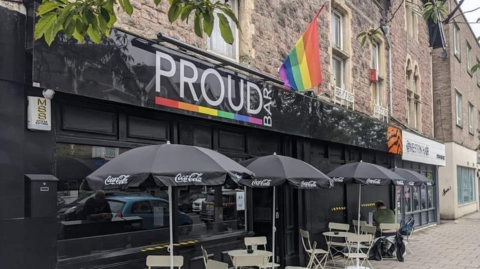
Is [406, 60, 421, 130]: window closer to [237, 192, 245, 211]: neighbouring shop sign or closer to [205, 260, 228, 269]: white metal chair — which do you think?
[237, 192, 245, 211]: neighbouring shop sign

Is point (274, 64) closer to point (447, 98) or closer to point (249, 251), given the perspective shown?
point (249, 251)

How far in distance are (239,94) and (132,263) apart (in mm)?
3210

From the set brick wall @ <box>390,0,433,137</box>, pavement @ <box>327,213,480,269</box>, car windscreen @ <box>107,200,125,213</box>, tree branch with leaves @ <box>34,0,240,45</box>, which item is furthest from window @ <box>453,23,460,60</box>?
tree branch with leaves @ <box>34,0,240,45</box>

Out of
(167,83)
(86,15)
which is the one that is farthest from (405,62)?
(86,15)

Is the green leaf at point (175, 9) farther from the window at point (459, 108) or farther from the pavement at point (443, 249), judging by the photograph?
the window at point (459, 108)

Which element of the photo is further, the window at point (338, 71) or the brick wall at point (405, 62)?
the brick wall at point (405, 62)

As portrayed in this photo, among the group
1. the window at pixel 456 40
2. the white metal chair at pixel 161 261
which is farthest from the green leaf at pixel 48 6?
the window at pixel 456 40

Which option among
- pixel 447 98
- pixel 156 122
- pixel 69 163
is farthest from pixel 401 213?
pixel 69 163

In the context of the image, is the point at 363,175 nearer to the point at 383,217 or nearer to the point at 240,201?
the point at 383,217

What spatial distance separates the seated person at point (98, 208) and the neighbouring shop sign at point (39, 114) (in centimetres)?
114

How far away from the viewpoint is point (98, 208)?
5.62m

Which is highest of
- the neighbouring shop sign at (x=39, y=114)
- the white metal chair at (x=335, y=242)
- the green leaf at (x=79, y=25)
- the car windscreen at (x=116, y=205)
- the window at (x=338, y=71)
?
the window at (x=338, y=71)

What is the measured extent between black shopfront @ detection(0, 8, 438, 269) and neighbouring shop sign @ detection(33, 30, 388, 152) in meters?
0.01

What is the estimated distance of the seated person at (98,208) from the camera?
548 cm
